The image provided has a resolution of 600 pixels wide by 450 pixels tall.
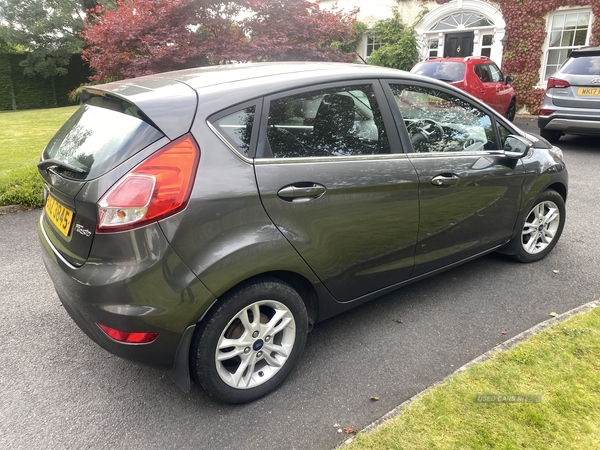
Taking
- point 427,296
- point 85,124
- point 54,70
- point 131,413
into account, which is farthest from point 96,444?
point 54,70

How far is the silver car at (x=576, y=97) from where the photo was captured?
7.91 metres

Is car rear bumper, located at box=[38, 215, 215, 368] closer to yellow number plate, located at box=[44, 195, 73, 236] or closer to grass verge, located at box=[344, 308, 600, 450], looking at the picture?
yellow number plate, located at box=[44, 195, 73, 236]

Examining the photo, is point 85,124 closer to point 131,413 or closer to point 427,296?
point 131,413

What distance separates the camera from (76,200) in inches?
82.1

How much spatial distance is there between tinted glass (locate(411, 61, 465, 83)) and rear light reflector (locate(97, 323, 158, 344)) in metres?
9.49

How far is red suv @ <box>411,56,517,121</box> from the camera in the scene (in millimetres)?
9977

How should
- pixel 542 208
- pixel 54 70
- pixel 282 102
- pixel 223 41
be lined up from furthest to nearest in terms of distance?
pixel 54 70 → pixel 223 41 → pixel 542 208 → pixel 282 102

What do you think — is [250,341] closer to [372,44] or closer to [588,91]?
[588,91]

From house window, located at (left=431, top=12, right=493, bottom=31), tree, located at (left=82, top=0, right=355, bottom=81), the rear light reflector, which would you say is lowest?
the rear light reflector

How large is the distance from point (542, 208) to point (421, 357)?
6.42 feet

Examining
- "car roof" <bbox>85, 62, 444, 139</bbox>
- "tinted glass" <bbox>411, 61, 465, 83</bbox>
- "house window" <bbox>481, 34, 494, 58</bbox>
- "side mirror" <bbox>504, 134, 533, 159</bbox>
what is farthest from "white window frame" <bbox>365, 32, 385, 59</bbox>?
"car roof" <bbox>85, 62, 444, 139</bbox>

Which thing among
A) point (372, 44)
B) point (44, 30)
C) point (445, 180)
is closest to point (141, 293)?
point (445, 180)

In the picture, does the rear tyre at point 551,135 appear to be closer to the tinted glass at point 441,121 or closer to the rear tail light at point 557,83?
the rear tail light at point 557,83

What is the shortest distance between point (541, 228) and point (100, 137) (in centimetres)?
352
